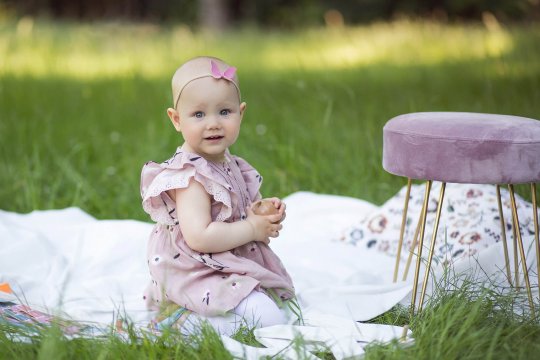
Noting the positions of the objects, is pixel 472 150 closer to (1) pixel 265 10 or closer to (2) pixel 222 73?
(2) pixel 222 73

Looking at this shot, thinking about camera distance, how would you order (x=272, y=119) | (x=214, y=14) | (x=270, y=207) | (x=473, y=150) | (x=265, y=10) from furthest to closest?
(x=265, y=10)
(x=214, y=14)
(x=272, y=119)
(x=270, y=207)
(x=473, y=150)

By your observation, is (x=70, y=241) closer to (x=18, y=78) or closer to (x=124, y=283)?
(x=124, y=283)

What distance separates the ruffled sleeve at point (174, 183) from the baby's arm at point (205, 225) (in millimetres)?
27

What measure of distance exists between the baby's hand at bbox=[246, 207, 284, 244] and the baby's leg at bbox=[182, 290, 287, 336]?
0.18 m

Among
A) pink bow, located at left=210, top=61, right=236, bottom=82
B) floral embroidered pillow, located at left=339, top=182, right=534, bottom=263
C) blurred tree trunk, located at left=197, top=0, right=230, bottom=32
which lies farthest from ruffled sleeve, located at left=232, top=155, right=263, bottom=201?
blurred tree trunk, located at left=197, top=0, right=230, bottom=32

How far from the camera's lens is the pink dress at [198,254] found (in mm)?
2344

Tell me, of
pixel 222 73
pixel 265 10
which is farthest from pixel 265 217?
pixel 265 10

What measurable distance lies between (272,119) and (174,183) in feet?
8.88

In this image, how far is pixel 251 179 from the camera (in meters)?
2.56

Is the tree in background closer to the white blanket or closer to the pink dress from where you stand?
the white blanket

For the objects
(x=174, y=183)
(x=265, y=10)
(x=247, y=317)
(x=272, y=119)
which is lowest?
(x=247, y=317)

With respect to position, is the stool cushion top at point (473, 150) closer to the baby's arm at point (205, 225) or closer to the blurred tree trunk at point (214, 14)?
the baby's arm at point (205, 225)

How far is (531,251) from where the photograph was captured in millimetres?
2947

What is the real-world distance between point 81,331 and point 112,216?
1.64m
